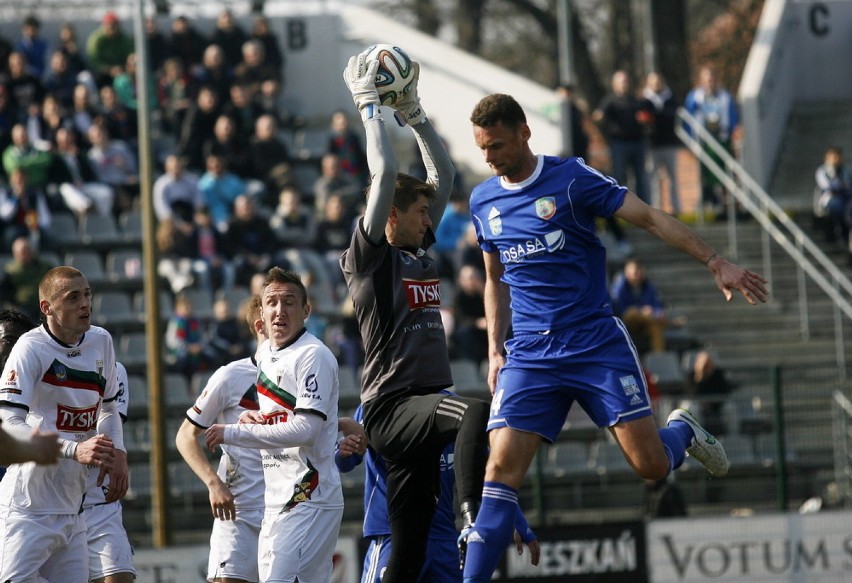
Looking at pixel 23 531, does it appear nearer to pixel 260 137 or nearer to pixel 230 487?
pixel 230 487

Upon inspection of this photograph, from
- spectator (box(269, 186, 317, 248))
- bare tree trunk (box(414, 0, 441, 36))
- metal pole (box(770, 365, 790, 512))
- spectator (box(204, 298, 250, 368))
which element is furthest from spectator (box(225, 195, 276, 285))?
bare tree trunk (box(414, 0, 441, 36))

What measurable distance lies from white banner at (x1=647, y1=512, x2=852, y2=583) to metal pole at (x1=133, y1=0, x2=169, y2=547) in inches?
191

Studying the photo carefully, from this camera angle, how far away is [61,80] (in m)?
20.2

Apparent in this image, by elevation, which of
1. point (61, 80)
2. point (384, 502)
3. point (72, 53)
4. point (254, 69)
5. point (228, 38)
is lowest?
point (384, 502)

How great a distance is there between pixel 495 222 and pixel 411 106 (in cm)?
82

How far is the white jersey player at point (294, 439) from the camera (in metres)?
7.68

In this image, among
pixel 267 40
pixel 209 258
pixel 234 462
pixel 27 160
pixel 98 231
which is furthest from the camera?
pixel 267 40

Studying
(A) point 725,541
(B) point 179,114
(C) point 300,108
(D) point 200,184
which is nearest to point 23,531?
(A) point 725,541

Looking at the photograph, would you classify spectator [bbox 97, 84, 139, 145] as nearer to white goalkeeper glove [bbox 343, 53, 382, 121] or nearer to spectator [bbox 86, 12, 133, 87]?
spectator [bbox 86, 12, 133, 87]

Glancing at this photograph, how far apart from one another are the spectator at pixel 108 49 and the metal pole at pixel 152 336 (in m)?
4.06

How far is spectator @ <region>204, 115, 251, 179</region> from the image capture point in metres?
19.6

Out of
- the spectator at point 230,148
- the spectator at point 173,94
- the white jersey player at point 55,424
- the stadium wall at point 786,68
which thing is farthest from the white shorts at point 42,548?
the stadium wall at point 786,68

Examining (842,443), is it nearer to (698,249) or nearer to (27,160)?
(698,249)

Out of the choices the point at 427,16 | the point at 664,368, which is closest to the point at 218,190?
the point at 664,368
